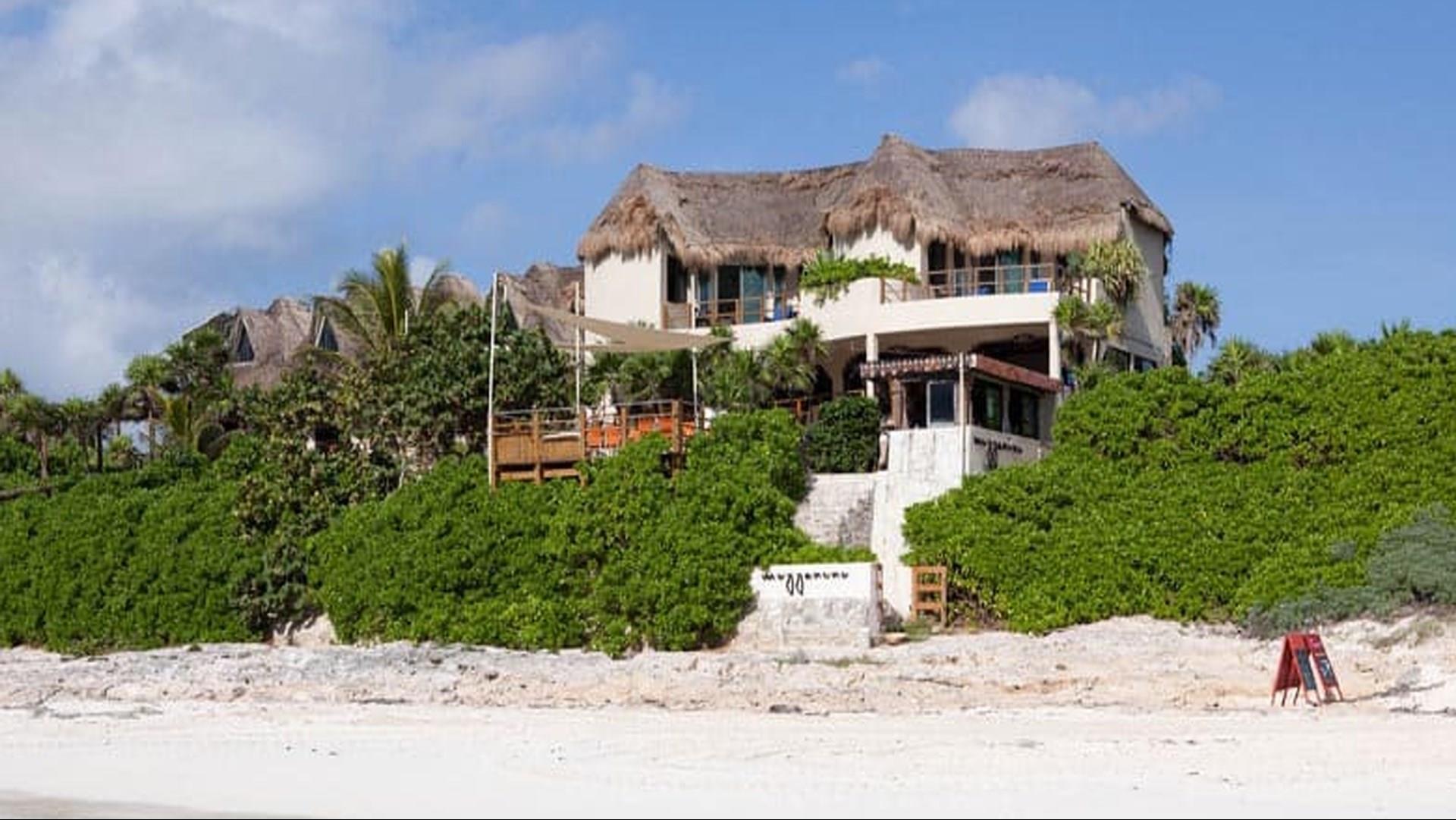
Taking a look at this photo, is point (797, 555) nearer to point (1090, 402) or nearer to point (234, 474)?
point (1090, 402)

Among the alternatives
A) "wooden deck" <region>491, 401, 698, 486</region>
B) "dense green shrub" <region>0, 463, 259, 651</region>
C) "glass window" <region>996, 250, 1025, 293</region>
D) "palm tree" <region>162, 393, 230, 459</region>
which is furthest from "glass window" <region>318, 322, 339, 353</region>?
"glass window" <region>996, 250, 1025, 293</region>

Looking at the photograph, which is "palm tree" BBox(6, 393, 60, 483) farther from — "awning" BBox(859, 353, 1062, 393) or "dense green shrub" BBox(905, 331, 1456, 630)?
"dense green shrub" BBox(905, 331, 1456, 630)

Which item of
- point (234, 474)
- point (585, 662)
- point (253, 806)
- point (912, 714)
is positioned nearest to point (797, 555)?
point (585, 662)

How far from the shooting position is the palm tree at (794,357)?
105 ft

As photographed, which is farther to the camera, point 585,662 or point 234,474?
point 234,474

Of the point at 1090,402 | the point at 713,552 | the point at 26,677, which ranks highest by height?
the point at 1090,402

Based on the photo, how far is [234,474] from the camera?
3183 centimetres

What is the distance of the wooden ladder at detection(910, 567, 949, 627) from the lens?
2517cm

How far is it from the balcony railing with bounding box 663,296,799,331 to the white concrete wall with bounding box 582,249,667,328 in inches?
11.3

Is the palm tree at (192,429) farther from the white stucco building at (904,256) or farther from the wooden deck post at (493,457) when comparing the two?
the wooden deck post at (493,457)

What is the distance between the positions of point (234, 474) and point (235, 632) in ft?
12.5

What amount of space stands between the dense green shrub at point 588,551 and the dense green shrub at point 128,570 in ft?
6.85

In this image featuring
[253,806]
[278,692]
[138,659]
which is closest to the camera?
[253,806]

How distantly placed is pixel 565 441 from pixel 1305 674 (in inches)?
519
